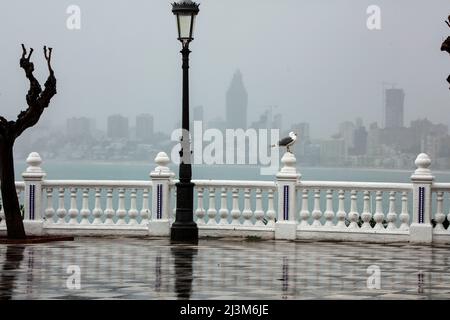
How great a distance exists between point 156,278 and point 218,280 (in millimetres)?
866

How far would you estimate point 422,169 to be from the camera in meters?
24.7

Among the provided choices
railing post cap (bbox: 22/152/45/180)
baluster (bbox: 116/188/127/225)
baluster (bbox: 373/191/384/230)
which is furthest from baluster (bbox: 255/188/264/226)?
railing post cap (bbox: 22/152/45/180)

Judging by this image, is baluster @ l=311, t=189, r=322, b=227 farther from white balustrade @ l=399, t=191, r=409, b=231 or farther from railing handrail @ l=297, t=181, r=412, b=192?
white balustrade @ l=399, t=191, r=409, b=231

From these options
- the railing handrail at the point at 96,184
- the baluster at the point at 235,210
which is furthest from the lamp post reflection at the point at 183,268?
the railing handrail at the point at 96,184

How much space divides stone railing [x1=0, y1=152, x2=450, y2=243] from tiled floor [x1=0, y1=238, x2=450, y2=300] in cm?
A: 72

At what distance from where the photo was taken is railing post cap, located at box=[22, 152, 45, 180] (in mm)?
26016

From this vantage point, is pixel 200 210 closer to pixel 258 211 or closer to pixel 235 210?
pixel 235 210

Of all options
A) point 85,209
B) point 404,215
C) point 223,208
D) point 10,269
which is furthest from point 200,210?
point 10,269

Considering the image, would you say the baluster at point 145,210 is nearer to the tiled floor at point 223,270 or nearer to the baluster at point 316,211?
the tiled floor at point 223,270

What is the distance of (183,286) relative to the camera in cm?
1623

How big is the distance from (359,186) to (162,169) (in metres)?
4.10
